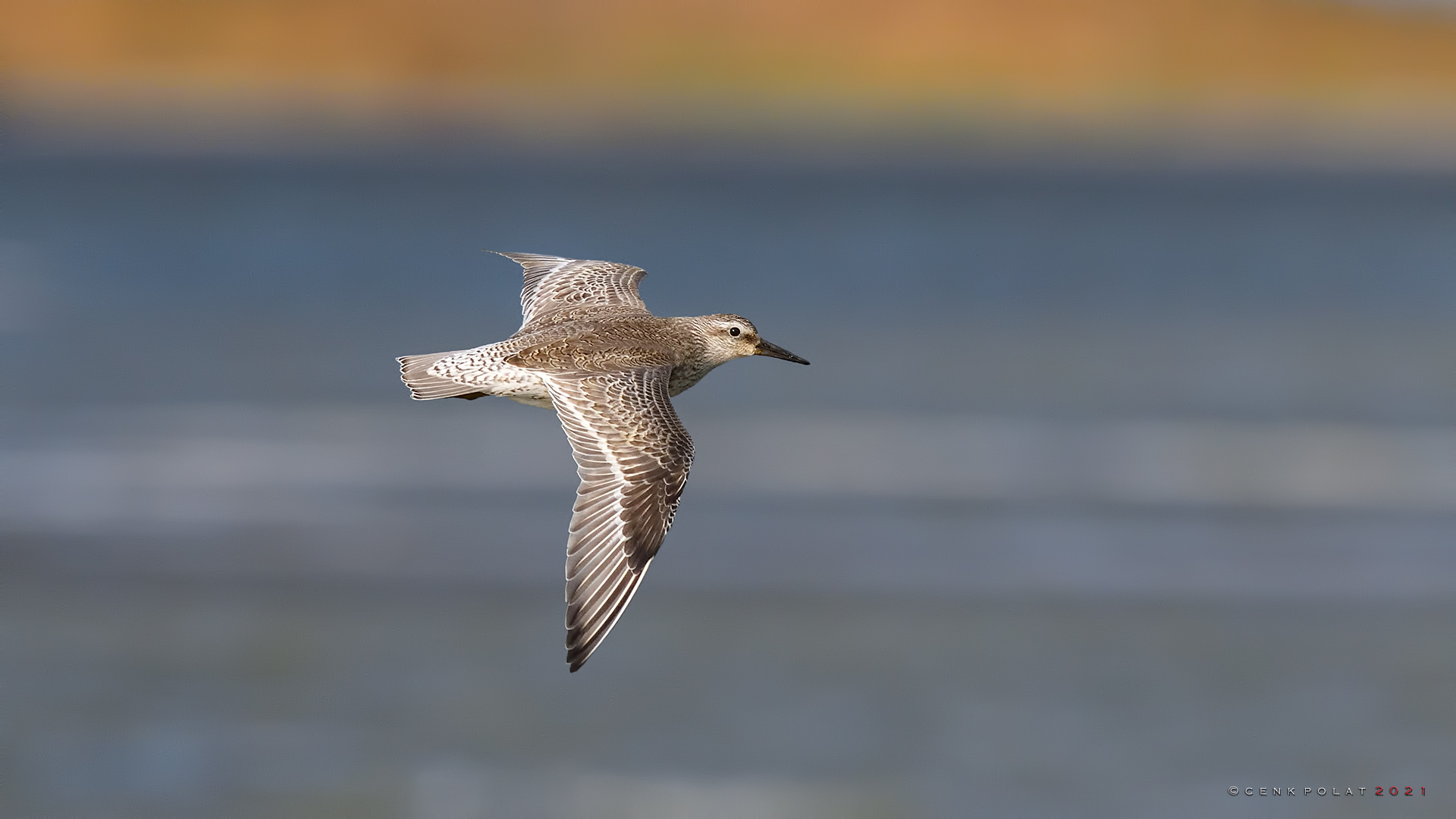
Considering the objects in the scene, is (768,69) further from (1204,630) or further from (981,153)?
(1204,630)

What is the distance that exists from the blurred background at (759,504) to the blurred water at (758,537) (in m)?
0.07

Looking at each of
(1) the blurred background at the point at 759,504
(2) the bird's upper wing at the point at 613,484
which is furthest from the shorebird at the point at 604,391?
(1) the blurred background at the point at 759,504

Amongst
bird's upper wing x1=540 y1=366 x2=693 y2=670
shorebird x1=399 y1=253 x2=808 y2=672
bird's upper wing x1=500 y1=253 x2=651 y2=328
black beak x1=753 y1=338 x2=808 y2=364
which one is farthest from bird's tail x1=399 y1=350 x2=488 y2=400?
black beak x1=753 y1=338 x2=808 y2=364

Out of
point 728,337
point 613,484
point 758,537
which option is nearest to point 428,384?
point 613,484

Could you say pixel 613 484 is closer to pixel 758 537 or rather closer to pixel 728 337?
pixel 728 337

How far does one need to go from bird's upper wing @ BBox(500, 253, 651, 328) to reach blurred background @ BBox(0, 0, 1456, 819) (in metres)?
5.16

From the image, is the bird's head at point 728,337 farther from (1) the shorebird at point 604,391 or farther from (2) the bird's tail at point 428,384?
(2) the bird's tail at point 428,384

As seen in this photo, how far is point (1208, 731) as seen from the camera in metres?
14.9

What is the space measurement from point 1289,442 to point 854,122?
3902 cm

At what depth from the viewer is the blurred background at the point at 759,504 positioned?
14.6 metres

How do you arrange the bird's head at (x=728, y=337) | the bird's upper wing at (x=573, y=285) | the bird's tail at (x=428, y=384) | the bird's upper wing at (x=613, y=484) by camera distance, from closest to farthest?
the bird's upper wing at (x=613, y=484) < the bird's tail at (x=428, y=384) < the bird's head at (x=728, y=337) < the bird's upper wing at (x=573, y=285)

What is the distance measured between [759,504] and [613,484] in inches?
527

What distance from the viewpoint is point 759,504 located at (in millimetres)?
20812

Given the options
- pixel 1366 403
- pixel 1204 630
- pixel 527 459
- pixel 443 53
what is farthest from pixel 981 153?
pixel 1204 630
